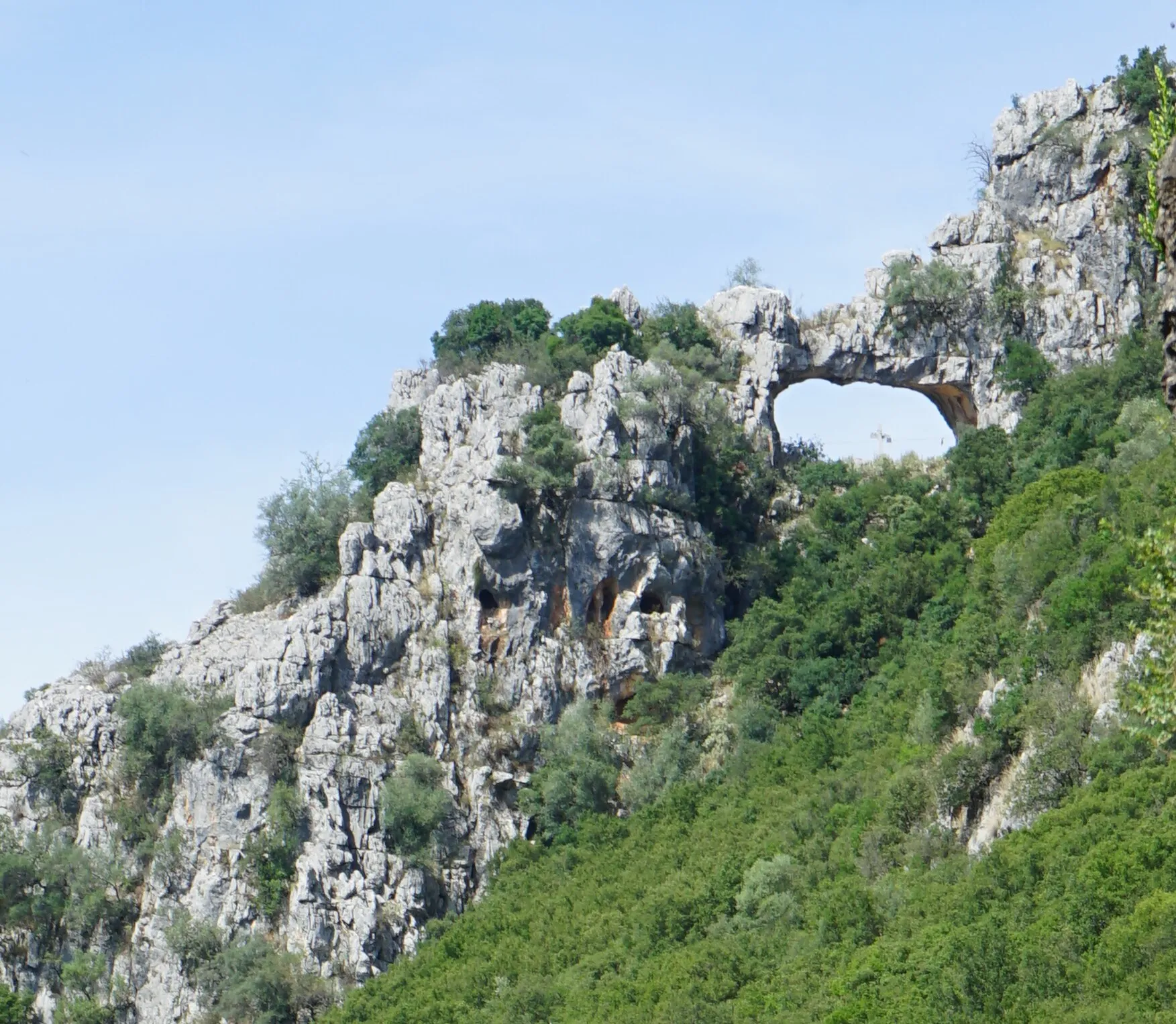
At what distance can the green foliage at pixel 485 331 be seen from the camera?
244 feet

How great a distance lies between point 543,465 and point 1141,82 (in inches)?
958

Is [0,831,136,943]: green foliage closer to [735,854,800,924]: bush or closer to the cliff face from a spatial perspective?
the cliff face

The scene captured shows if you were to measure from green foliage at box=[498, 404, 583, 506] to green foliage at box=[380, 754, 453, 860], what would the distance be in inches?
375

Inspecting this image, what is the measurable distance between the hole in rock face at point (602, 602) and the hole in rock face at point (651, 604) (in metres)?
0.87

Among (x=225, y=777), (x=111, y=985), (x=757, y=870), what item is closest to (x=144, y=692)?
(x=225, y=777)

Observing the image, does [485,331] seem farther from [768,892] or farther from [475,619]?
[768,892]

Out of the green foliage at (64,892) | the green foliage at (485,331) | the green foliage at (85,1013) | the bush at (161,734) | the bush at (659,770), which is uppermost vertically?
the green foliage at (485,331)

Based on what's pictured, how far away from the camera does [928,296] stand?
245ft

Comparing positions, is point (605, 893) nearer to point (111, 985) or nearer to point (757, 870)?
point (757, 870)

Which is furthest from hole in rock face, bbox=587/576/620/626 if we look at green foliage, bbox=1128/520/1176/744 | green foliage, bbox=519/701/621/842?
green foliage, bbox=1128/520/1176/744

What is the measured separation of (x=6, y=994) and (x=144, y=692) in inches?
373

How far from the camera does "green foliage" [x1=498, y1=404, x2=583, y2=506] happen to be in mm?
66625

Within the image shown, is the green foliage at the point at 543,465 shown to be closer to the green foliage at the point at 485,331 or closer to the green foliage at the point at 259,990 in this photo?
the green foliage at the point at 485,331

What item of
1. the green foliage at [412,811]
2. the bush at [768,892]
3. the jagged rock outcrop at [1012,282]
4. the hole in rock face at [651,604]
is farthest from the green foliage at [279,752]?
the jagged rock outcrop at [1012,282]
